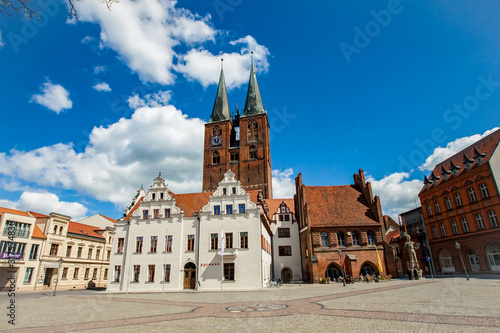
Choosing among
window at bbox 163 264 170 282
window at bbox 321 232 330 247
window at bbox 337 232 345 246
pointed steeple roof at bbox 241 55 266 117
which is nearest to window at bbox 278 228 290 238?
window at bbox 321 232 330 247

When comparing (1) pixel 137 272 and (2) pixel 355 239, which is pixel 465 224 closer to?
(2) pixel 355 239

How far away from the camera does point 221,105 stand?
246 ft

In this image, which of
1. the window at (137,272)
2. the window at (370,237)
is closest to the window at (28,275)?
the window at (137,272)

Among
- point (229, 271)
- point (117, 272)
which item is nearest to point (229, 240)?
point (229, 271)

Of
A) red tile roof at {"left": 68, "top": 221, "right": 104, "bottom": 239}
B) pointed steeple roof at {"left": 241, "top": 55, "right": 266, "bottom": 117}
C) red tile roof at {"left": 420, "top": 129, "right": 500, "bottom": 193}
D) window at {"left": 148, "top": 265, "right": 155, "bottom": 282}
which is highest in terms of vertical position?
pointed steeple roof at {"left": 241, "top": 55, "right": 266, "bottom": 117}

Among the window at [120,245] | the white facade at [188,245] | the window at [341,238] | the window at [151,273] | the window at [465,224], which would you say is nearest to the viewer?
the white facade at [188,245]

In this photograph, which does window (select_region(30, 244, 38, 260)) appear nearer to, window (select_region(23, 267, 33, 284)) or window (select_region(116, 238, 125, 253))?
window (select_region(23, 267, 33, 284))

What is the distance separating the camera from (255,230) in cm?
2864

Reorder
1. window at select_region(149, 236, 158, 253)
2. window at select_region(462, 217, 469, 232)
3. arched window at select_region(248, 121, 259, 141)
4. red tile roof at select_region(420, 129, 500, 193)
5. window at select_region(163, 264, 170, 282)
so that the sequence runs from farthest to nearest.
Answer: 1. arched window at select_region(248, 121, 259, 141)
2. window at select_region(462, 217, 469, 232)
3. red tile roof at select_region(420, 129, 500, 193)
4. window at select_region(149, 236, 158, 253)
5. window at select_region(163, 264, 170, 282)

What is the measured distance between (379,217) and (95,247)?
43.7 m

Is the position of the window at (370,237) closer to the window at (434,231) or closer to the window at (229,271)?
the window at (434,231)

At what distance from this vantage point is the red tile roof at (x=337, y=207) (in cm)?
3491

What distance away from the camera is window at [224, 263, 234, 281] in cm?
2763

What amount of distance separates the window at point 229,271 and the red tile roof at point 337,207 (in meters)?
12.2
